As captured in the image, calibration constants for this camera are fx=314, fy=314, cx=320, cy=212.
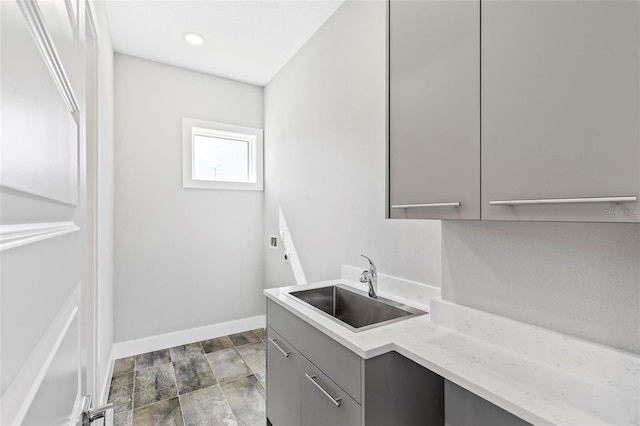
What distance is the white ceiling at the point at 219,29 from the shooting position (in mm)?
2230

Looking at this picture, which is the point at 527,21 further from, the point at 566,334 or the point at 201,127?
the point at 201,127

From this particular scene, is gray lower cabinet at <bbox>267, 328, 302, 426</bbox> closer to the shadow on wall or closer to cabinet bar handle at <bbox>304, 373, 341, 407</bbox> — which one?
cabinet bar handle at <bbox>304, 373, 341, 407</bbox>

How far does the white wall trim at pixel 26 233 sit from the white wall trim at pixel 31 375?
14cm

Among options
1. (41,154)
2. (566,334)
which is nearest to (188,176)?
(41,154)

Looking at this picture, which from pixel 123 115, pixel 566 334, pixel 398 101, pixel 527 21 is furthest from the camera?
pixel 123 115

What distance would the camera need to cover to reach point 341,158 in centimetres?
221

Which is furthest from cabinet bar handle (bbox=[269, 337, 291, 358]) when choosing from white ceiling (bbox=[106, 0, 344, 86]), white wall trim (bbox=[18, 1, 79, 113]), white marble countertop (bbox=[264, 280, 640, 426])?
white ceiling (bbox=[106, 0, 344, 86])

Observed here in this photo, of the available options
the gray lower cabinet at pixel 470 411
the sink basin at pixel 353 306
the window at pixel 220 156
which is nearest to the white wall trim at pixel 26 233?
the sink basin at pixel 353 306

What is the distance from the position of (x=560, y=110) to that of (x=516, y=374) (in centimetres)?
78

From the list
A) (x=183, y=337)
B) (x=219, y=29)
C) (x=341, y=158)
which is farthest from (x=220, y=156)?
(x=183, y=337)

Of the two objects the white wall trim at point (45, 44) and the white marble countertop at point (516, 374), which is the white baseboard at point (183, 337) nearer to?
the white marble countertop at point (516, 374)

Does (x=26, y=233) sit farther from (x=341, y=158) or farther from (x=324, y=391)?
(x=341, y=158)

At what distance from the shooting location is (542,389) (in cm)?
88

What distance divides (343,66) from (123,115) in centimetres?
206
